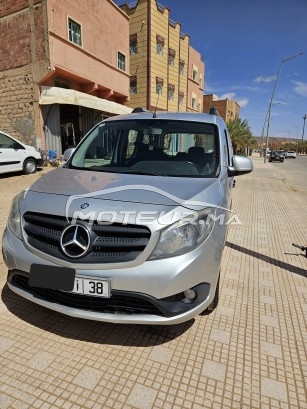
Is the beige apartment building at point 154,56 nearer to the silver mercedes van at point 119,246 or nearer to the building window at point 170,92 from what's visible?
the building window at point 170,92

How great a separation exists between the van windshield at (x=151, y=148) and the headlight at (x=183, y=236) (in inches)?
35.7

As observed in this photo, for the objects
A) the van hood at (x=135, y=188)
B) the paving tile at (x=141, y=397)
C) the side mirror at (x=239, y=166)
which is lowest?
the paving tile at (x=141, y=397)

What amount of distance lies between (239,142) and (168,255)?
40475mm

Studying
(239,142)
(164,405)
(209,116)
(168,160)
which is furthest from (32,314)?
(239,142)

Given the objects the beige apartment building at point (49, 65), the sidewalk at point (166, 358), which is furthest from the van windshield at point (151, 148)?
the beige apartment building at point (49, 65)

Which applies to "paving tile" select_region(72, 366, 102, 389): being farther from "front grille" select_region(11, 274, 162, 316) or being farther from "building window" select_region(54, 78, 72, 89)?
"building window" select_region(54, 78, 72, 89)

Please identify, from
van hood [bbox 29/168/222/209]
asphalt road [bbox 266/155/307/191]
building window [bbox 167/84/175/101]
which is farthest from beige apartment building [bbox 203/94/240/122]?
van hood [bbox 29/168/222/209]

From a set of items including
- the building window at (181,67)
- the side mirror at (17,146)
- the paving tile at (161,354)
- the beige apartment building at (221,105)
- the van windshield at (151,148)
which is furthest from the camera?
the beige apartment building at (221,105)

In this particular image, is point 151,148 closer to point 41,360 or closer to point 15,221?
point 15,221

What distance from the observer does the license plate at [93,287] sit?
76.8 inches

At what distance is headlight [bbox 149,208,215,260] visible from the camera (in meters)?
1.95

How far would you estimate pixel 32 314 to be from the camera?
257 centimetres

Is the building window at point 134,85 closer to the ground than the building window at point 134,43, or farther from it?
closer to the ground

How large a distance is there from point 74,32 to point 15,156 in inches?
293
